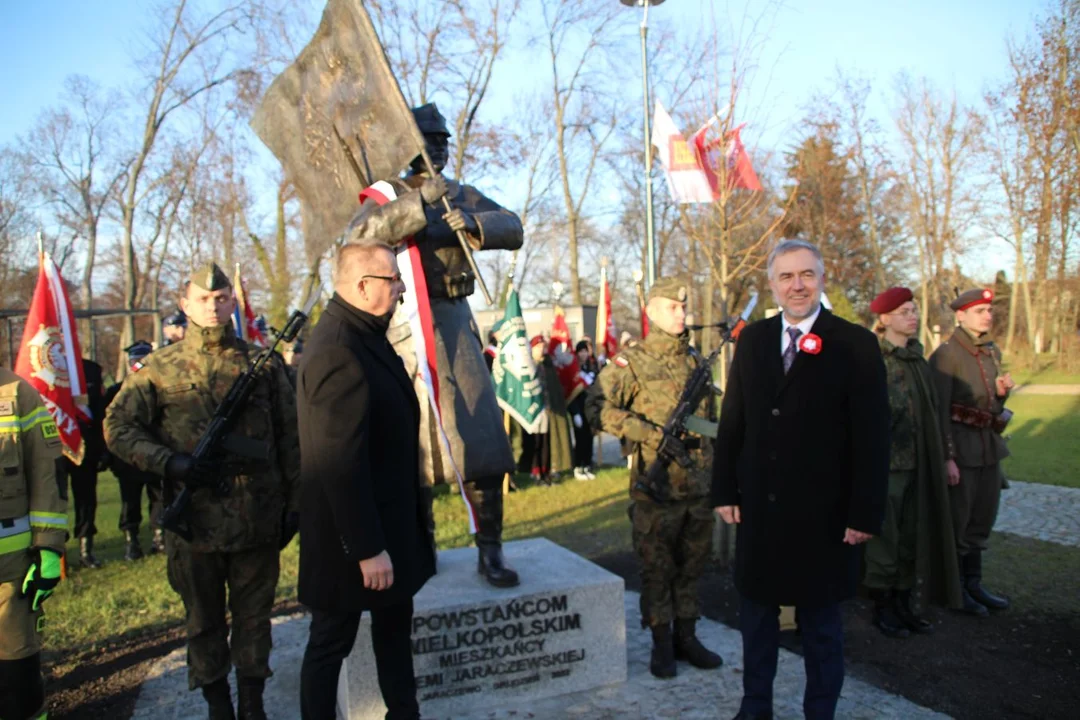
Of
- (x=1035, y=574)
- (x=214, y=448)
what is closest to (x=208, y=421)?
(x=214, y=448)

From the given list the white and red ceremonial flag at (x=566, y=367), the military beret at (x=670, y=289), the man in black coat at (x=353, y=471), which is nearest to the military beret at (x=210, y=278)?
the man in black coat at (x=353, y=471)

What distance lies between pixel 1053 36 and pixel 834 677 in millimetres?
27331

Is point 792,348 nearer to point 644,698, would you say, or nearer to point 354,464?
point 354,464

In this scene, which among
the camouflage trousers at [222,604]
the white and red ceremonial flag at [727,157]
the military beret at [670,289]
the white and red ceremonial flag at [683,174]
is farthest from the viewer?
the white and red ceremonial flag at [683,174]

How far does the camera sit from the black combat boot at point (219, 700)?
12.1 ft

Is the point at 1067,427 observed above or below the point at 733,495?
below

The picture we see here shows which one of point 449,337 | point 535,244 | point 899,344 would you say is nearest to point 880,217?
point 535,244

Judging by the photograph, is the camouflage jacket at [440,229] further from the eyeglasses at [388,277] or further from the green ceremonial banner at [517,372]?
the green ceremonial banner at [517,372]

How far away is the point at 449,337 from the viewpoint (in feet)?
13.7

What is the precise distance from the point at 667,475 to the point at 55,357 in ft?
17.4

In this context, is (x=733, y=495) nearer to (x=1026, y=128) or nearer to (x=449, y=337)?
(x=449, y=337)

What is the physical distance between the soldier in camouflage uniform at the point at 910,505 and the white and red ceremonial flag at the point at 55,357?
6206 millimetres

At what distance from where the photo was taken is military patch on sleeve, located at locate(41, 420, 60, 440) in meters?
3.40

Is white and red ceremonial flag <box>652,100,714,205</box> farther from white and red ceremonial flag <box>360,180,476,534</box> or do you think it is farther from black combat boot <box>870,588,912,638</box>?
white and red ceremonial flag <box>360,180,476,534</box>
